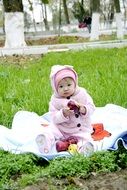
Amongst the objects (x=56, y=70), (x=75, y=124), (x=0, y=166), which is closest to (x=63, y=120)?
(x=75, y=124)

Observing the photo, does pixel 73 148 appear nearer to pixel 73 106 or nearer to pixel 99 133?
pixel 73 106

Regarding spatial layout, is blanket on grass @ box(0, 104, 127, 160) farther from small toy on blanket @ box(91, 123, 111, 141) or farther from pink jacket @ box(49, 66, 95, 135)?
pink jacket @ box(49, 66, 95, 135)

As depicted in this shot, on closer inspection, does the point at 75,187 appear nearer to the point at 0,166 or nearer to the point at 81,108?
the point at 0,166

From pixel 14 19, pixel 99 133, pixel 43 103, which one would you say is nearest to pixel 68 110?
pixel 99 133

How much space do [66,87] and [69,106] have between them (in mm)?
146

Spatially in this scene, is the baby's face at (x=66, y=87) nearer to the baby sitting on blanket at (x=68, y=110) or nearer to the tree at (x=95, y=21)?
the baby sitting on blanket at (x=68, y=110)

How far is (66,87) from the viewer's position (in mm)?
4004

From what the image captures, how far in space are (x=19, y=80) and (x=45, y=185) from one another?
455cm

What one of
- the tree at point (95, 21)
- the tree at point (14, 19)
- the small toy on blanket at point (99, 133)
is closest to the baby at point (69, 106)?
the small toy on blanket at point (99, 133)

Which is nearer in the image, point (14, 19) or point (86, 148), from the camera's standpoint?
point (86, 148)

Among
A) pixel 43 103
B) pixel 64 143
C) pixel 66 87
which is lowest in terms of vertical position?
pixel 43 103

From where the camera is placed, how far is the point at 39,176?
3285mm

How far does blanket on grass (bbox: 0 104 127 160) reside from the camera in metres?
3.84

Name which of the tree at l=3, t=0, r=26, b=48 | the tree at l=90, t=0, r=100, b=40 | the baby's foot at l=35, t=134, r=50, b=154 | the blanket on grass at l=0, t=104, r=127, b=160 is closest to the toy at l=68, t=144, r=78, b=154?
the blanket on grass at l=0, t=104, r=127, b=160
